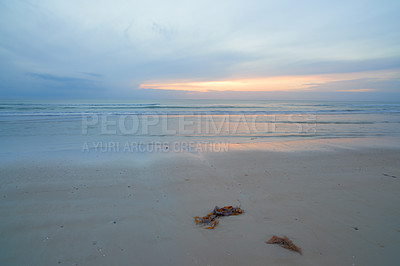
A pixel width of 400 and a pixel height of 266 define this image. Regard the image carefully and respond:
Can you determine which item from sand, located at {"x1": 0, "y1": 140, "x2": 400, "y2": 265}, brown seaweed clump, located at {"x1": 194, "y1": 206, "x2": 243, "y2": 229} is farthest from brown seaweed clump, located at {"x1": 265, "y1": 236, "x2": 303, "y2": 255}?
brown seaweed clump, located at {"x1": 194, "y1": 206, "x2": 243, "y2": 229}

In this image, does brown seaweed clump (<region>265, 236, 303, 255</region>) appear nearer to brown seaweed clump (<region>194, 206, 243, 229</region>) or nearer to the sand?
the sand

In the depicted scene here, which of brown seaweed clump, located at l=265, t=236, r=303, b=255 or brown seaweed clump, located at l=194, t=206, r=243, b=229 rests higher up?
brown seaweed clump, located at l=194, t=206, r=243, b=229

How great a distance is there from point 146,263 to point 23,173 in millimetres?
4782

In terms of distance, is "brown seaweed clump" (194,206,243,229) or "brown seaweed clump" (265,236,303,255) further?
"brown seaweed clump" (194,206,243,229)

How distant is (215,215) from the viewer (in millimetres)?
Answer: 3480

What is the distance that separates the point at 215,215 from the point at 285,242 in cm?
115

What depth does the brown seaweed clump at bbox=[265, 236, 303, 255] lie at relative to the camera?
108 inches

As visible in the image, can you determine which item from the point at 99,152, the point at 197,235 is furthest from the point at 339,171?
the point at 99,152

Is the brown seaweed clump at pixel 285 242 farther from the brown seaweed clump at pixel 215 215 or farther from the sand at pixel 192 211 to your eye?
the brown seaweed clump at pixel 215 215

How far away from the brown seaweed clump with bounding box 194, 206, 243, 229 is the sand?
0.38ft

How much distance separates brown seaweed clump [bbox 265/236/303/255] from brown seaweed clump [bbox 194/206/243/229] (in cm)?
77

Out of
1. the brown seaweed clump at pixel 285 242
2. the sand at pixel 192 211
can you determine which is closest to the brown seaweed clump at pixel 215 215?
the sand at pixel 192 211

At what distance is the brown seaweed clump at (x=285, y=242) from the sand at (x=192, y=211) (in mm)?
95

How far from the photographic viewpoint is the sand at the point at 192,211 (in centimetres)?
268
